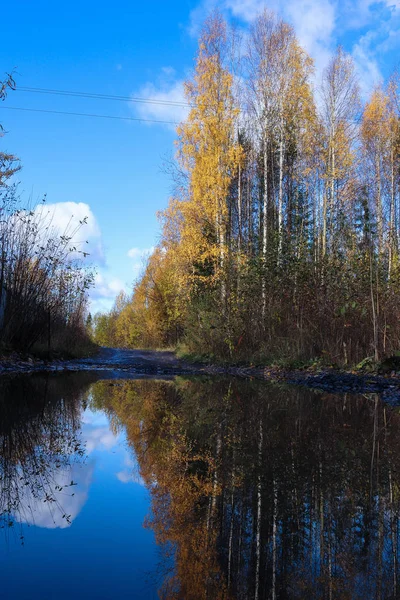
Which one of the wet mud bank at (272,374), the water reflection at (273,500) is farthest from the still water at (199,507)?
the wet mud bank at (272,374)

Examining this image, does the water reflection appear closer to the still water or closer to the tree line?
the still water

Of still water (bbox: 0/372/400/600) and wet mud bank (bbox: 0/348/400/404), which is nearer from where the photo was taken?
still water (bbox: 0/372/400/600)

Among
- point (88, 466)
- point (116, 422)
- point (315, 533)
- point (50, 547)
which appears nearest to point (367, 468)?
point (315, 533)

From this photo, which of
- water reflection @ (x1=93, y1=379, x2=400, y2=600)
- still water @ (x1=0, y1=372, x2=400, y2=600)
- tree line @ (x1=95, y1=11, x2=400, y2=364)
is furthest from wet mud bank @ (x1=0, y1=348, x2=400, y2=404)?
still water @ (x1=0, y1=372, x2=400, y2=600)

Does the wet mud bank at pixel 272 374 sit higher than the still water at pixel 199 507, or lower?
higher

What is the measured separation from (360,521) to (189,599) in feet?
3.21

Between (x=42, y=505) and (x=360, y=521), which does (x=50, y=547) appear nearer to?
(x=42, y=505)

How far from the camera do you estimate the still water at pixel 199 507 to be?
5.01ft

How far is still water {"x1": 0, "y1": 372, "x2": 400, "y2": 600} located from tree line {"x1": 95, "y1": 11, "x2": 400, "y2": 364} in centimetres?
516

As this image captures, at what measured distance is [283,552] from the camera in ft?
5.66

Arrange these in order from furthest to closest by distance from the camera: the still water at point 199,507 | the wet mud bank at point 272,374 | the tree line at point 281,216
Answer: the tree line at point 281,216 → the wet mud bank at point 272,374 → the still water at point 199,507

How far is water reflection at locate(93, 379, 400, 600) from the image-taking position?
5.08 ft

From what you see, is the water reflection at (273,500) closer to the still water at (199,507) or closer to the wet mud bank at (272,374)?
the still water at (199,507)

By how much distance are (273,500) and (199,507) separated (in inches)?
14.9
